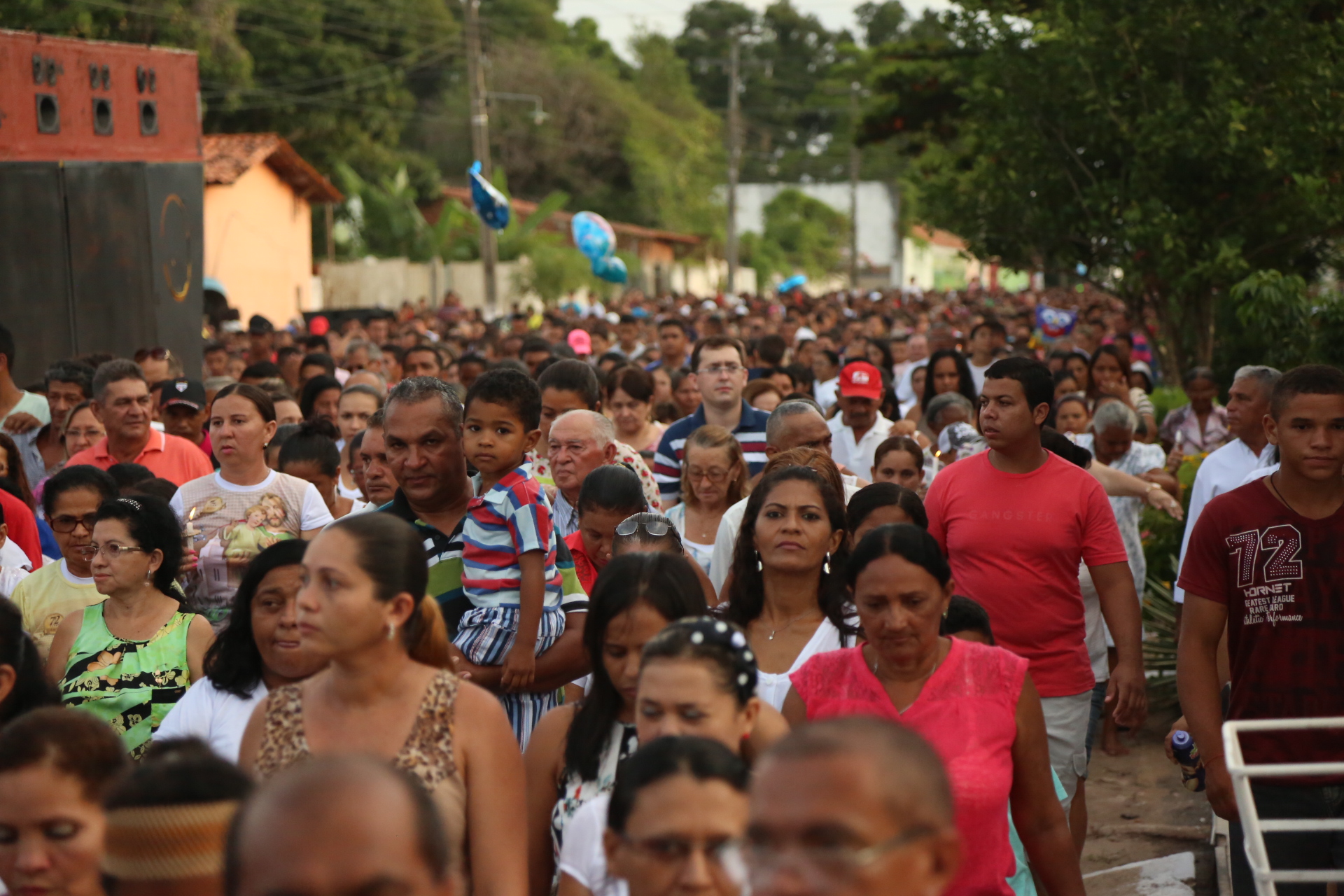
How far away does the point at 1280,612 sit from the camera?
446 centimetres

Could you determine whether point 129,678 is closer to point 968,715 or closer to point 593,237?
point 968,715

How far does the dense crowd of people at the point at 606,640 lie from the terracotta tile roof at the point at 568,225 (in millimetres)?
36805

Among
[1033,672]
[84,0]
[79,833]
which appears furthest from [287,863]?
[84,0]

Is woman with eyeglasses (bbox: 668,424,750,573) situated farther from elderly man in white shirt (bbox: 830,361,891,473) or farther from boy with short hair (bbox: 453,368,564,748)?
elderly man in white shirt (bbox: 830,361,891,473)

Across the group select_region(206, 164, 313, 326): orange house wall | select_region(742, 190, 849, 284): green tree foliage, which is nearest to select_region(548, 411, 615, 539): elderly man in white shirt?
select_region(206, 164, 313, 326): orange house wall

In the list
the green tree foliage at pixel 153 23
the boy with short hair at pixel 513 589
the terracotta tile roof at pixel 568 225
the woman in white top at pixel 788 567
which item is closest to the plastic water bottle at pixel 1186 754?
the woman in white top at pixel 788 567

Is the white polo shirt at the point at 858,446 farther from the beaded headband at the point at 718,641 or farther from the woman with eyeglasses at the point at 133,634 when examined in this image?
the beaded headband at the point at 718,641

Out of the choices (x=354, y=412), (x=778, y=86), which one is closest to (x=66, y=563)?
(x=354, y=412)

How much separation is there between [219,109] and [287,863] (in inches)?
1488

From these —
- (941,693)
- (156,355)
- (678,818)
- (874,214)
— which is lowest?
(941,693)

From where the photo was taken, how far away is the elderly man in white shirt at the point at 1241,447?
6.38 m

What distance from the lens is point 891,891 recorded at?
2004mm

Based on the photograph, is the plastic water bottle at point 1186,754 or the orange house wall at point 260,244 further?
the orange house wall at point 260,244

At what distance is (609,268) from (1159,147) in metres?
18.7
